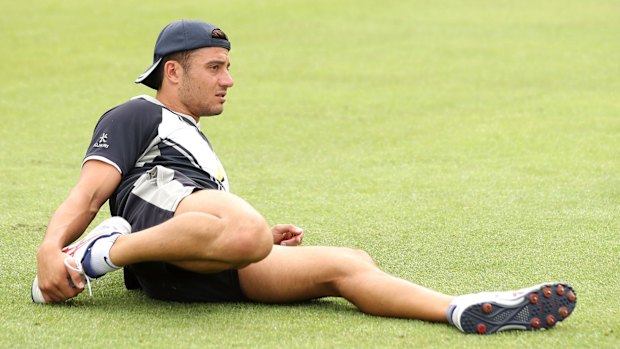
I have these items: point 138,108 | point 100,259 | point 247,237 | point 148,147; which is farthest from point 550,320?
point 138,108

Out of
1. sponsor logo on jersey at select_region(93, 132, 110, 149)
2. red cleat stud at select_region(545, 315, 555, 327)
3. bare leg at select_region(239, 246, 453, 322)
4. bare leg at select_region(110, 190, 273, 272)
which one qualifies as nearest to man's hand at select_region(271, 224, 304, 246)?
bare leg at select_region(239, 246, 453, 322)

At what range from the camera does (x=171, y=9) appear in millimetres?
15258

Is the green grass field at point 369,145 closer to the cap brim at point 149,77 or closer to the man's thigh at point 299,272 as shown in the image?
the man's thigh at point 299,272

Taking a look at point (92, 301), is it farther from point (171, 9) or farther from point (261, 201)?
point (171, 9)

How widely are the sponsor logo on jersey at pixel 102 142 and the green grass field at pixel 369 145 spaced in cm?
60

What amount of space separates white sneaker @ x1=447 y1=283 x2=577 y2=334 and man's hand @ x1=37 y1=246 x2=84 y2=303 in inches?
54.2

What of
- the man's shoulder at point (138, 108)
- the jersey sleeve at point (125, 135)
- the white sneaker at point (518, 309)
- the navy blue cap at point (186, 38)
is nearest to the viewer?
the white sneaker at point (518, 309)

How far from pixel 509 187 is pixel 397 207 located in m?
0.96

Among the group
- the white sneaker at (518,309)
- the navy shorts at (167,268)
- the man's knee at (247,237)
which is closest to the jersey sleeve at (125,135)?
the navy shorts at (167,268)

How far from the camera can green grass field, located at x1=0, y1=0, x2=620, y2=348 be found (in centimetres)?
364

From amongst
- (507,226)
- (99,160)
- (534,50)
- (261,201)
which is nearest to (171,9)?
(534,50)

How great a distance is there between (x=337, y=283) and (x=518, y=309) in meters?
0.70

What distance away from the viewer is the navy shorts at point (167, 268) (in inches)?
149

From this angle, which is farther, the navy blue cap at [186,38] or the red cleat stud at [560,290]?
the navy blue cap at [186,38]
